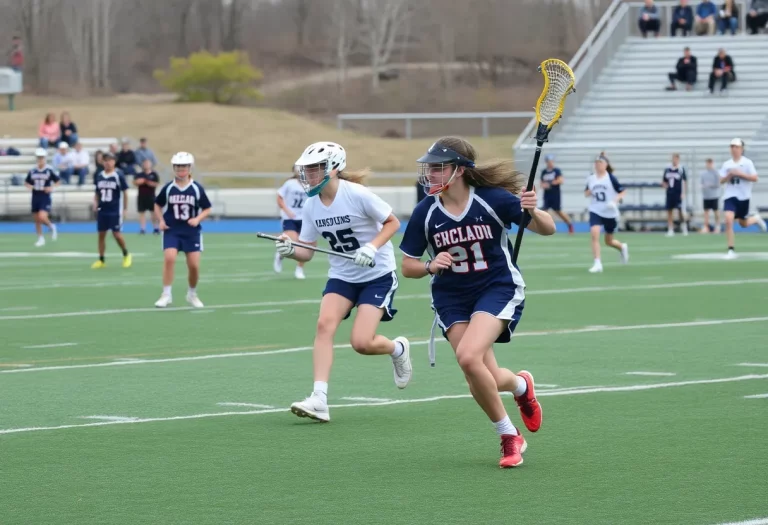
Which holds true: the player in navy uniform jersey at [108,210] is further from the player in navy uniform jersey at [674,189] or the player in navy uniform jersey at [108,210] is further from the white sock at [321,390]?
the white sock at [321,390]

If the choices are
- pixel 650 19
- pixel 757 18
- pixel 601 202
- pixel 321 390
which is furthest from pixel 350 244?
pixel 757 18

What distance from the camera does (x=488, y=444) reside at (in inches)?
333

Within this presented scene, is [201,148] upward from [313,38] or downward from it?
downward

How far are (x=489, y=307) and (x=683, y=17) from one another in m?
40.8

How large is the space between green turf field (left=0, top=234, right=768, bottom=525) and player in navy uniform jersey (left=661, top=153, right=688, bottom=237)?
1644 centimetres

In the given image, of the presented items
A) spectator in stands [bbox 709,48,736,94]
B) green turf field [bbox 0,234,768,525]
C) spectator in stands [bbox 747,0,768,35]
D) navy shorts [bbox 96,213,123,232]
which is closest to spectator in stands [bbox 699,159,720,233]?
spectator in stands [bbox 709,48,736,94]

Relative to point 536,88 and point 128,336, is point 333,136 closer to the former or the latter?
point 536,88

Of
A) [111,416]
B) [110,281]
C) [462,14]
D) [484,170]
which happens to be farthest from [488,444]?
[462,14]

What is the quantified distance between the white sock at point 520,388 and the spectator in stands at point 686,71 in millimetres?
36821

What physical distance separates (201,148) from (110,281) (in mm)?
33459

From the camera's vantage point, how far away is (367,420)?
943 centimetres

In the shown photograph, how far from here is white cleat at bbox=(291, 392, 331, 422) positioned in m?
9.08

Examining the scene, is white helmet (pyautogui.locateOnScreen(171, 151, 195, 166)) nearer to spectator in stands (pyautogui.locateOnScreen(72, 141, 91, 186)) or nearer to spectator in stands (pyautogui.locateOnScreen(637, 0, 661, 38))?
spectator in stands (pyautogui.locateOnScreen(72, 141, 91, 186))

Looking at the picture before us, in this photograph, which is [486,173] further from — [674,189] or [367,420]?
[674,189]
